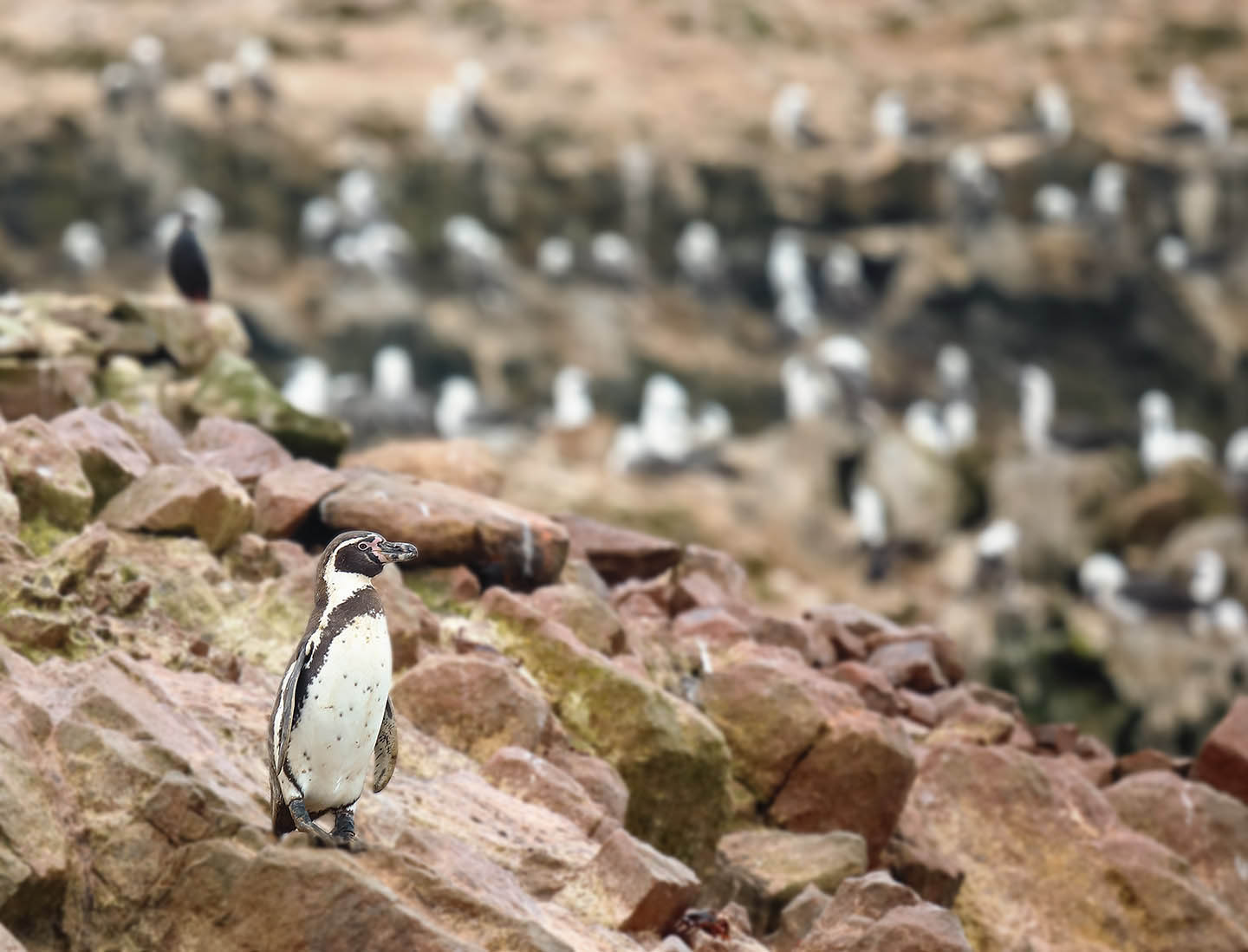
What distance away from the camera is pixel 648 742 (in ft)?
27.2

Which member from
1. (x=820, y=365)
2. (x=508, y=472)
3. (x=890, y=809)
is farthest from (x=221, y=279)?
(x=890, y=809)

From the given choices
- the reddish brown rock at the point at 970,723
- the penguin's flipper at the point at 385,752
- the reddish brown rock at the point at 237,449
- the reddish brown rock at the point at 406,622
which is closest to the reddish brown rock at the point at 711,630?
the reddish brown rock at the point at 970,723

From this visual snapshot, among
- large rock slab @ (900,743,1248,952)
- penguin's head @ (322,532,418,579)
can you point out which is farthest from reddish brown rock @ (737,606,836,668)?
penguin's head @ (322,532,418,579)

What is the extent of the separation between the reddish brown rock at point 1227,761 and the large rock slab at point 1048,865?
3.92ft

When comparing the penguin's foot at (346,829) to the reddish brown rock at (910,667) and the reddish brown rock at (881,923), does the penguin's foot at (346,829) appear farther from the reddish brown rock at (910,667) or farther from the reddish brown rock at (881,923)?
the reddish brown rock at (910,667)

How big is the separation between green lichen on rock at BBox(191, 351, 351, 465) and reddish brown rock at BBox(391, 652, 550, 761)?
348 cm

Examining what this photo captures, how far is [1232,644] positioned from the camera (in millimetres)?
24297

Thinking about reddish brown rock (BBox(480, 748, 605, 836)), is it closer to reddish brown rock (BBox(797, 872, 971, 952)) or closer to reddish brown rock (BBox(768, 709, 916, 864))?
reddish brown rock (BBox(797, 872, 971, 952))

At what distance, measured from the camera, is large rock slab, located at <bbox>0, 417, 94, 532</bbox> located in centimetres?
804

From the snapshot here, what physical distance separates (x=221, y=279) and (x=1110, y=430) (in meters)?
Answer: 15.6

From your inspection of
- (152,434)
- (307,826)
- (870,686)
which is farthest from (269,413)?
(307,826)

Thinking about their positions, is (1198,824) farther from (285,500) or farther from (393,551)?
(393,551)

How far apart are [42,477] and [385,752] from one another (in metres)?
2.45

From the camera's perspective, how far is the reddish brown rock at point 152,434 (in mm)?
9508
